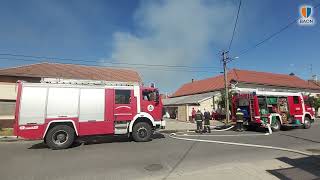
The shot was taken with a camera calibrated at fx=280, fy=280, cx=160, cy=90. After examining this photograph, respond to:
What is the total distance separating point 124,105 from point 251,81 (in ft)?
111

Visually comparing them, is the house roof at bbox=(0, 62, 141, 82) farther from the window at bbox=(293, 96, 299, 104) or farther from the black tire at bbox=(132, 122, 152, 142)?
the window at bbox=(293, 96, 299, 104)

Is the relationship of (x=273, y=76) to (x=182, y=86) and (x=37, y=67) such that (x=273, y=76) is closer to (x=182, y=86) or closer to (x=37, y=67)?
(x=182, y=86)

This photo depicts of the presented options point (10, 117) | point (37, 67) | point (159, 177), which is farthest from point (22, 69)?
point (159, 177)

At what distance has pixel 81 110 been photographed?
12.7 meters

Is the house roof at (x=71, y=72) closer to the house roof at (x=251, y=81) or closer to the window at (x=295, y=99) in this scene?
the house roof at (x=251, y=81)

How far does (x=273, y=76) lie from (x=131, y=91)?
141ft

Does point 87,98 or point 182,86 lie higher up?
point 182,86

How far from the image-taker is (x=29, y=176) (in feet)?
24.2

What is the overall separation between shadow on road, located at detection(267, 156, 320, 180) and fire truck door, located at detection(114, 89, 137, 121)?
7161 millimetres

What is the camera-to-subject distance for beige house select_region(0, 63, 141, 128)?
2280 centimetres

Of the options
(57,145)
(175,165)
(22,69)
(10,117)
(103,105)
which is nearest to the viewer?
(175,165)

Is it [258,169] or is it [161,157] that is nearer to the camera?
[258,169]

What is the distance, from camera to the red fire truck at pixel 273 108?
18344 mm

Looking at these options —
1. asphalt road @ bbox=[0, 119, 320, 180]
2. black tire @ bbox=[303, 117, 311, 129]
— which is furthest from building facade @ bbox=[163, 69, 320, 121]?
asphalt road @ bbox=[0, 119, 320, 180]
